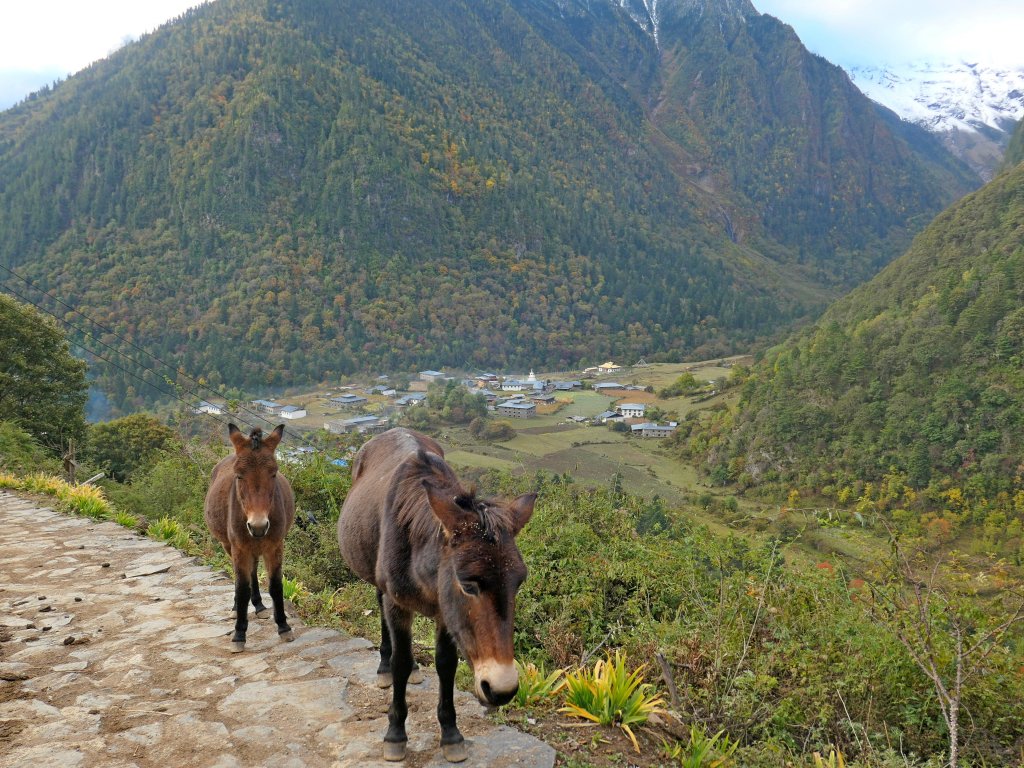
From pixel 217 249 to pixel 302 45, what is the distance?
68161mm

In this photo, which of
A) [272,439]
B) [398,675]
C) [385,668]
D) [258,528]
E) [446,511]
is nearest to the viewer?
[446,511]

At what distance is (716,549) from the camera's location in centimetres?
641

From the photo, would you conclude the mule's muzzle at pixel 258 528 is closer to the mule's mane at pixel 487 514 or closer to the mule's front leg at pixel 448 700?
the mule's front leg at pixel 448 700

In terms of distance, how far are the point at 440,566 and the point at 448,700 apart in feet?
2.86

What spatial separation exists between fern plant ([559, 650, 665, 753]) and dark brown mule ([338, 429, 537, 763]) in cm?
75

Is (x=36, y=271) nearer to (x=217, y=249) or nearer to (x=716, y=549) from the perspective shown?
(x=217, y=249)

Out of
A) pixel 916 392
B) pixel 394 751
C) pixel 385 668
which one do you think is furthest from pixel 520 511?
pixel 916 392

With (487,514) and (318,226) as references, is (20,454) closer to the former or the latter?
(487,514)

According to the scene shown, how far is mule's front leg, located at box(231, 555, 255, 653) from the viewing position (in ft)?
16.0

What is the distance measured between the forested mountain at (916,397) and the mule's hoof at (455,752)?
42.1m

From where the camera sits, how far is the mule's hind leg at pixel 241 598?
16.0 feet

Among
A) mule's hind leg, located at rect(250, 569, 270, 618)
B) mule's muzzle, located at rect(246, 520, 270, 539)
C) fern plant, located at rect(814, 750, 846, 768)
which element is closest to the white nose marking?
fern plant, located at rect(814, 750, 846, 768)

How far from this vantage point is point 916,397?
49.4 m

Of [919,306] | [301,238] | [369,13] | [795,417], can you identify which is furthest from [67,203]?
[919,306]
